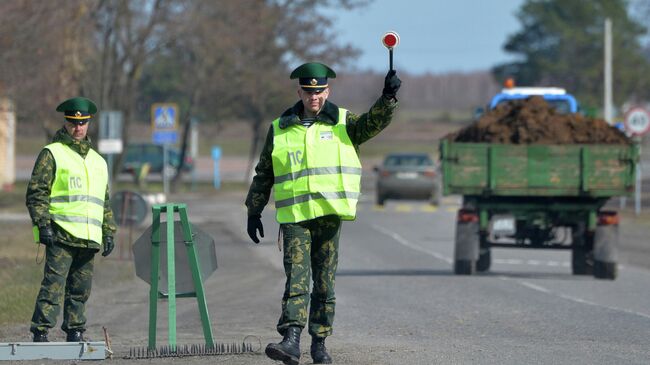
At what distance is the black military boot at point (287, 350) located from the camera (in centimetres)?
862

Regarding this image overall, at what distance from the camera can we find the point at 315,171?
898cm

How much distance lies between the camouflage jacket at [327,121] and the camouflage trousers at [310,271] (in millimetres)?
300

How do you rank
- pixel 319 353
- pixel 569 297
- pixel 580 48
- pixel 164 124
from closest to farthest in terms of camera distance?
pixel 319 353 → pixel 569 297 → pixel 164 124 → pixel 580 48

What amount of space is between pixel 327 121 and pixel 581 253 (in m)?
10.5

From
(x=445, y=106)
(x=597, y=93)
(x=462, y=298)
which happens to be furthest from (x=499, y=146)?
(x=445, y=106)

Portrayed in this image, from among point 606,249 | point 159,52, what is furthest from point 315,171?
point 159,52

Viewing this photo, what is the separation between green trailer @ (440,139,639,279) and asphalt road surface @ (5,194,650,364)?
0.50 metres

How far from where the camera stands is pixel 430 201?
4144cm

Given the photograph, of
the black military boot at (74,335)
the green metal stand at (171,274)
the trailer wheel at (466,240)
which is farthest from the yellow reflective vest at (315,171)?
the trailer wheel at (466,240)

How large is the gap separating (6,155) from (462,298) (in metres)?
40.5

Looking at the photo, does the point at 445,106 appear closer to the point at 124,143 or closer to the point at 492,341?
the point at 124,143

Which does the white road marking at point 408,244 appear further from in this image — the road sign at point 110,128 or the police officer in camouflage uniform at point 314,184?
the police officer in camouflage uniform at point 314,184

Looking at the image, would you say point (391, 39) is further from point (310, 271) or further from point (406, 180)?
point (406, 180)

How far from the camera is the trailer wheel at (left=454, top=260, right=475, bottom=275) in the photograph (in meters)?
18.5
